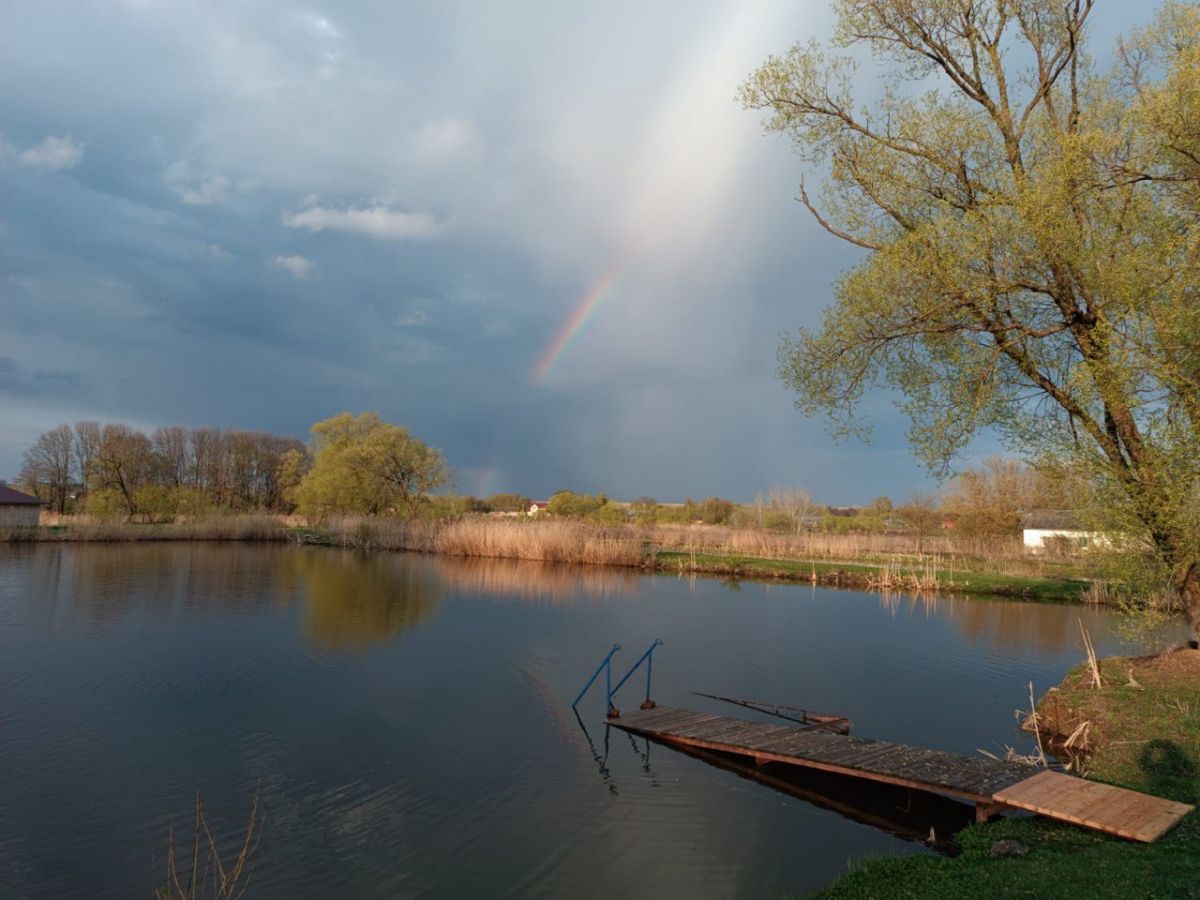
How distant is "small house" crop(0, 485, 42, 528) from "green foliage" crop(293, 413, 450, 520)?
15.1 metres

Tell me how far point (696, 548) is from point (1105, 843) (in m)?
34.5

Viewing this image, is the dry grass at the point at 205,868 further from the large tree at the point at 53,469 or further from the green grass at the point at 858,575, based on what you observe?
the large tree at the point at 53,469

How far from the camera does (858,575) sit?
31297 millimetres

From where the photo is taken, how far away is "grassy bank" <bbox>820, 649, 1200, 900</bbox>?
5.57 m

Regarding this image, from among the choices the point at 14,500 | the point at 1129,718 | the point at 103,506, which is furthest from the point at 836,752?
the point at 103,506

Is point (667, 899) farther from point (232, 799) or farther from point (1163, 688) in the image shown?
point (1163, 688)

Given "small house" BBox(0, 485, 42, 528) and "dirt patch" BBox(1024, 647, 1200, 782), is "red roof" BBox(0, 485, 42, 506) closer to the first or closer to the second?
"small house" BBox(0, 485, 42, 528)

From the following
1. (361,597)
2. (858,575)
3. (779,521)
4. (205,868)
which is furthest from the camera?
(779,521)

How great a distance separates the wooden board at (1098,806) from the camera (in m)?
6.52

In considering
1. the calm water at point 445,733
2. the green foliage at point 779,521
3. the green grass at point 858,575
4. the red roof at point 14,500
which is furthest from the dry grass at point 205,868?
the green foliage at point 779,521

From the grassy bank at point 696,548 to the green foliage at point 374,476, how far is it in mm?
3124

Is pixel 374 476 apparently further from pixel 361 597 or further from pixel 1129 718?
pixel 1129 718

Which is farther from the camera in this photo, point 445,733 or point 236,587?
point 236,587

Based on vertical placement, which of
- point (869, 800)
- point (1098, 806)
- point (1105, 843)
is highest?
point (1098, 806)
